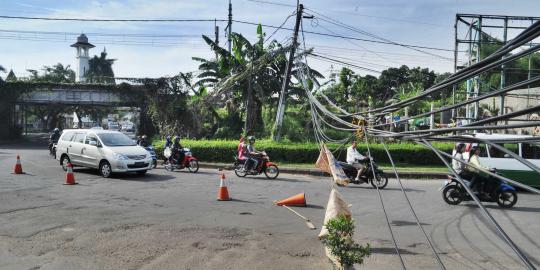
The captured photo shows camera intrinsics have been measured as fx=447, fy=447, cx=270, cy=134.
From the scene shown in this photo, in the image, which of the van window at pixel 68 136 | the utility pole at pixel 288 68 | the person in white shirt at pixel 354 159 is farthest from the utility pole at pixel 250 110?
the person in white shirt at pixel 354 159

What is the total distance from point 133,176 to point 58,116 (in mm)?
51390

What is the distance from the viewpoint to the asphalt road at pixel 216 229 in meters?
6.00

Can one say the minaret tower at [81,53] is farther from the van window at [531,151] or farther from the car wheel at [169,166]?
the van window at [531,151]

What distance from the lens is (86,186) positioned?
40.2ft

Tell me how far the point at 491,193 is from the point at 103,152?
11440 mm

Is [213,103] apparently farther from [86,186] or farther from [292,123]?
[86,186]

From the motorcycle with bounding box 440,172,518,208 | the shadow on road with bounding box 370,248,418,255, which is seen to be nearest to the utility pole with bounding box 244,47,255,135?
the motorcycle with bounding box 440,172,518,208

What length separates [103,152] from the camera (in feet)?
48.0

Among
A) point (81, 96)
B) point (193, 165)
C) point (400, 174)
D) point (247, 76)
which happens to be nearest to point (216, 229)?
point (193, 165)

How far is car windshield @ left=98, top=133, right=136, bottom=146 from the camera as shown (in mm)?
15156

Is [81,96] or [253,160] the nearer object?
[253,160]

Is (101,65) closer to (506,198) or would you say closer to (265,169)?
(265,169)

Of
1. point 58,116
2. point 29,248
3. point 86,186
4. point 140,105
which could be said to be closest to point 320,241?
point 29,248

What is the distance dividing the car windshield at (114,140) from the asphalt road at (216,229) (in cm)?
261
